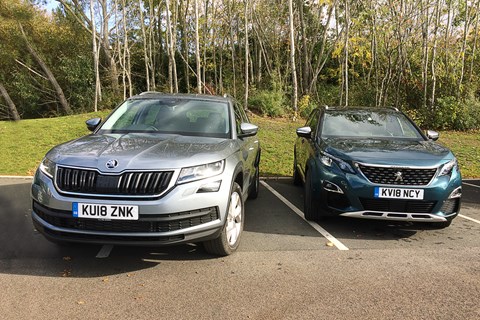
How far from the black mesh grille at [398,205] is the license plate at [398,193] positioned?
2.1 inches

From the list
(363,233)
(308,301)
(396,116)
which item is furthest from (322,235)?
(396,116)

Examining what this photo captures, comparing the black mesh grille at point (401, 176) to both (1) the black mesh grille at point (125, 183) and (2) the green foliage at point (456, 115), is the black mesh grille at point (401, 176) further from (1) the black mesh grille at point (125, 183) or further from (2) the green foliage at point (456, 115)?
(2) the green foliage at point (456, 115)

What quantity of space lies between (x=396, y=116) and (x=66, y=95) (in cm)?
2679

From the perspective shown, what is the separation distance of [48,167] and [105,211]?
804 millimetres

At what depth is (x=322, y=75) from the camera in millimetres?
25109

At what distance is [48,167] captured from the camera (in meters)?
3.56

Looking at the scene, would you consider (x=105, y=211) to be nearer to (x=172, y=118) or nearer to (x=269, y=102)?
(x=172, y=118)

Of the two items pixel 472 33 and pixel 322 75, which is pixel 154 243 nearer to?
pixel 472 33

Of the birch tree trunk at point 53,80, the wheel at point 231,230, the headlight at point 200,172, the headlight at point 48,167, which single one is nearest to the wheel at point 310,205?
the wheel at point 231,230

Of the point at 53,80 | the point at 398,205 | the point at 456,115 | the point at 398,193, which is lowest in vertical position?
the point at 398,205

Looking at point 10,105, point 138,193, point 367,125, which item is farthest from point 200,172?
point 10,105

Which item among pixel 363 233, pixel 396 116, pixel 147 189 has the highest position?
pixel 396 116

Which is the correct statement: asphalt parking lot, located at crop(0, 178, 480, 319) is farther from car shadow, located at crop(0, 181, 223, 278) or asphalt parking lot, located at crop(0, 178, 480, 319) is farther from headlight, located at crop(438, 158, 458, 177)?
headlight, located at crop(438, 158, 458, 177)

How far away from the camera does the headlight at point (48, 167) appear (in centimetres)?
348
